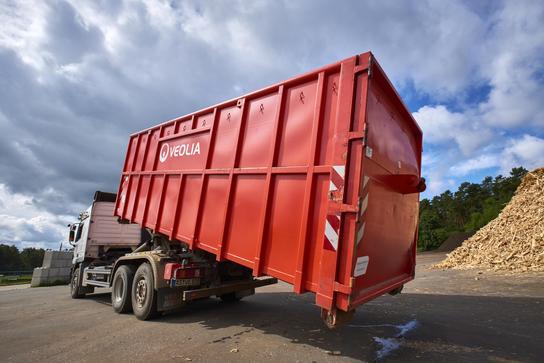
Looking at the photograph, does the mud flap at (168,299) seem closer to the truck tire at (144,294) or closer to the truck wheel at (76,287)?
the truck tire at (144,294)

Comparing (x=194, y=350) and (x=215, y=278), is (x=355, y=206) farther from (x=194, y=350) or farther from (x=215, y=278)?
(x=215, y=278)

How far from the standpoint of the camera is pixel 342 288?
3264 millimetres

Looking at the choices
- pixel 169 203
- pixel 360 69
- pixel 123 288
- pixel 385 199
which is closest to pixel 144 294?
pixel 123 288

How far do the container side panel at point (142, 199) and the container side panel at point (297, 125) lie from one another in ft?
13.5

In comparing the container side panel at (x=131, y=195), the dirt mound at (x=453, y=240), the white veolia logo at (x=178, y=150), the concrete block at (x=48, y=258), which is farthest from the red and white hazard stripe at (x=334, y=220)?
the dirt mound at (x=453, y=240)

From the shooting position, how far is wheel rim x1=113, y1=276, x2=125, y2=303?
6.70 m

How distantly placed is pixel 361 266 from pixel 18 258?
9979 cm

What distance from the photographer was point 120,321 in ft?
19.5

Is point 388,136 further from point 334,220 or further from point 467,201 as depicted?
point 467,201

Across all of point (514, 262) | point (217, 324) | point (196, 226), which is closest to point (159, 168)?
point (196, 226)

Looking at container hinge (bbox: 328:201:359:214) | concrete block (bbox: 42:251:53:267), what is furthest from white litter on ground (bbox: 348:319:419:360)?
concrete block (bbox: 42:251:53:267)

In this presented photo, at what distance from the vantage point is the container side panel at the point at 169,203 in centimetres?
613

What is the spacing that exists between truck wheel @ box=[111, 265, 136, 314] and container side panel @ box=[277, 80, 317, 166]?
14.2ft

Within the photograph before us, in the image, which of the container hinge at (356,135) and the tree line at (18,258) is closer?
the container hinge at (356,135)
